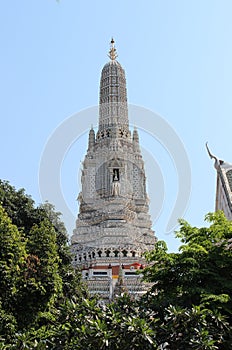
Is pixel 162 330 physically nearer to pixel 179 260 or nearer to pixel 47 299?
pixel 179 260

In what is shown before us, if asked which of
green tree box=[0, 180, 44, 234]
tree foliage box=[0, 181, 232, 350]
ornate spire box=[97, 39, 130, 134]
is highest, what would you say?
ornate spire box=[97, 39, 130, 134]

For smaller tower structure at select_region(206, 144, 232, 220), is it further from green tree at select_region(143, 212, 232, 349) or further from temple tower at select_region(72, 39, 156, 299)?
temple tower at select_region(72, 39, 156, 299)

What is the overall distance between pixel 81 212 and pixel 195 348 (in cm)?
4044

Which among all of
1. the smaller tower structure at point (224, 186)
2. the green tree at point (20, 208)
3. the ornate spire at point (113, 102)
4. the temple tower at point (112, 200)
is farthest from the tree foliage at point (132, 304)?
the ornate spire at point (113, 102)

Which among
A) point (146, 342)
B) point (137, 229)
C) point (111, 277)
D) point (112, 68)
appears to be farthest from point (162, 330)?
point (112, 68)

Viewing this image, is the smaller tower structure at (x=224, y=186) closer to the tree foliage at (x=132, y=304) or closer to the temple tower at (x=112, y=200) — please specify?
the tree foliage at (x=132, y=304)

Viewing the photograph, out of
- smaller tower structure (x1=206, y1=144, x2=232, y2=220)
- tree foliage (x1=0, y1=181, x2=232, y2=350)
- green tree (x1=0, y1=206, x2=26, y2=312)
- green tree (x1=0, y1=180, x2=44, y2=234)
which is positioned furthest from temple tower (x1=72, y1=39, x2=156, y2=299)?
green tree (x1=0, y1=206, x2=26, y2=312)

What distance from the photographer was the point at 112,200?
47312 mm

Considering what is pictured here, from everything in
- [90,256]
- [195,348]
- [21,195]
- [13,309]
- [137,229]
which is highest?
[137,229]

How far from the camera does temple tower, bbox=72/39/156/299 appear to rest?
4081cm

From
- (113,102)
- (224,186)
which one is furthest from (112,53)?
(224,186)

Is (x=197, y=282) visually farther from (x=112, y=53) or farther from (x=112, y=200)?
(x=112, y=53)

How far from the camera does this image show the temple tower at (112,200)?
4081 centimetres

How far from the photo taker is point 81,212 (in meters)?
49.4
